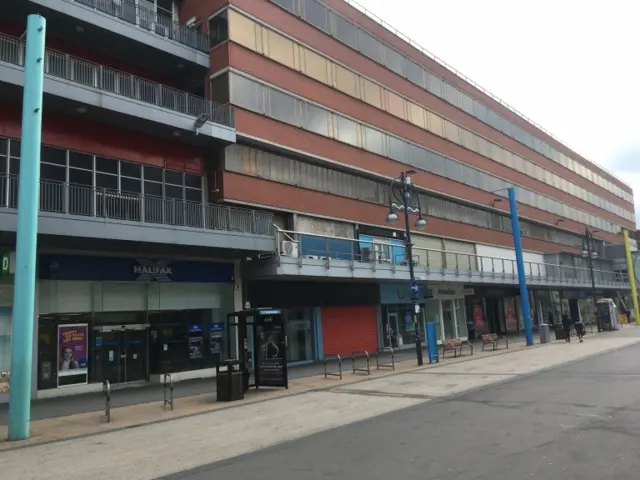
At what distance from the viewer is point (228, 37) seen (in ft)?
75.7

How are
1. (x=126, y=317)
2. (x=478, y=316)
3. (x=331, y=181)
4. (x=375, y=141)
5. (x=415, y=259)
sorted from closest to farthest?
(x=126, y=317), (x=331, y=181), (x=415, y=259), (x=375, y=141), (x=478, y=316)

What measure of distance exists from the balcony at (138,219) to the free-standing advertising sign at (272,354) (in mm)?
4392

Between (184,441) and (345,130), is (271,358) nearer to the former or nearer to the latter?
(184,441)

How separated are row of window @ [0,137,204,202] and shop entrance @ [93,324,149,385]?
4.95 meters

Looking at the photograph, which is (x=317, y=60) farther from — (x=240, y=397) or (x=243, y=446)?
(x=243, y=446)

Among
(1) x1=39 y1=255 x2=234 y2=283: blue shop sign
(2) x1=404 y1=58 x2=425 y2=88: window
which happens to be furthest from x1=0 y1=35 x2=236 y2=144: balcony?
(2) x1=404 y1=58 x2=425 y2=88: window

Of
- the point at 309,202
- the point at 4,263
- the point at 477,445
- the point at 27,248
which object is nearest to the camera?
the point at 477,445

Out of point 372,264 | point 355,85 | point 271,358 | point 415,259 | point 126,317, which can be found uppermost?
point 355,85

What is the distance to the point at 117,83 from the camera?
19125mm

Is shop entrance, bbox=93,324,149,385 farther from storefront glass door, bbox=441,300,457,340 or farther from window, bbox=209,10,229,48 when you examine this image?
storefront glass door, bbox=441,300,457,340

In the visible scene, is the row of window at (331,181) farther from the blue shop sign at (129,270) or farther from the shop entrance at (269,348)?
the shop entrance at (269,348)

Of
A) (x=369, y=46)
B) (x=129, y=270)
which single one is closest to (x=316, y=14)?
(x=369, y=46)

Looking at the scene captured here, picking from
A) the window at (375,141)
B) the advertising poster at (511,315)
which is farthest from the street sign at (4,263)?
the advertising poster at (511,315)

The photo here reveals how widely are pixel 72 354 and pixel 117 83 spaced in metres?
9.38
